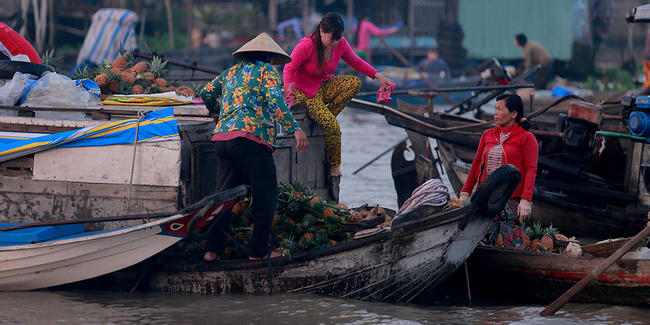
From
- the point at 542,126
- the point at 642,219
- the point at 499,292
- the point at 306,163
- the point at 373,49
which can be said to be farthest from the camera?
the point at 373,49

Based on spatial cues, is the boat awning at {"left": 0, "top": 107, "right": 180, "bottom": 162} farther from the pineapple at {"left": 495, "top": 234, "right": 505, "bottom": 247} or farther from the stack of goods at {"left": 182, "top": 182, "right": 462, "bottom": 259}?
the pineapple at {"left": 495, "top": 234, "right": 505, "bottom": 247}

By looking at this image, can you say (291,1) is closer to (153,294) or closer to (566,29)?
(566,29)

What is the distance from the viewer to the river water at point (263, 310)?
176 inches

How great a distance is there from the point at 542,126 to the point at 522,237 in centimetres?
444

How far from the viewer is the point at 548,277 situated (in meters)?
5.04

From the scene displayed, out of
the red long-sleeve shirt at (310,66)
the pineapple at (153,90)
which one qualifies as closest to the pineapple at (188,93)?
the pineapple at (153,90)

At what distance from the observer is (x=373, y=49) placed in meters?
23.7

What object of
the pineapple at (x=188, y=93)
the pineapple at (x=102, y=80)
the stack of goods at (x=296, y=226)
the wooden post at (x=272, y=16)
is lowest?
the stack of goods at (x=296, y=226)

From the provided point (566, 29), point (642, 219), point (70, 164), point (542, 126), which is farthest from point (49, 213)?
point (566, 29)

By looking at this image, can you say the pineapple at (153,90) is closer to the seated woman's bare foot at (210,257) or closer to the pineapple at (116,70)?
the pineapple at (116,70)

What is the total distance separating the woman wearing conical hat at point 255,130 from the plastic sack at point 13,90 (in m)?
1.71

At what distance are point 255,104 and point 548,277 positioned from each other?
2.45m

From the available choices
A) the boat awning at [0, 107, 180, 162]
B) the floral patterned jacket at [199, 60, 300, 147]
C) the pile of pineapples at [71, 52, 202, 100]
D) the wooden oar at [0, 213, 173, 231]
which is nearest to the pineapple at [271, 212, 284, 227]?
the floral patterned jacket at [199, 60, 300, 147]

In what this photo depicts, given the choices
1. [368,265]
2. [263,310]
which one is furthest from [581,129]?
[263,310]
